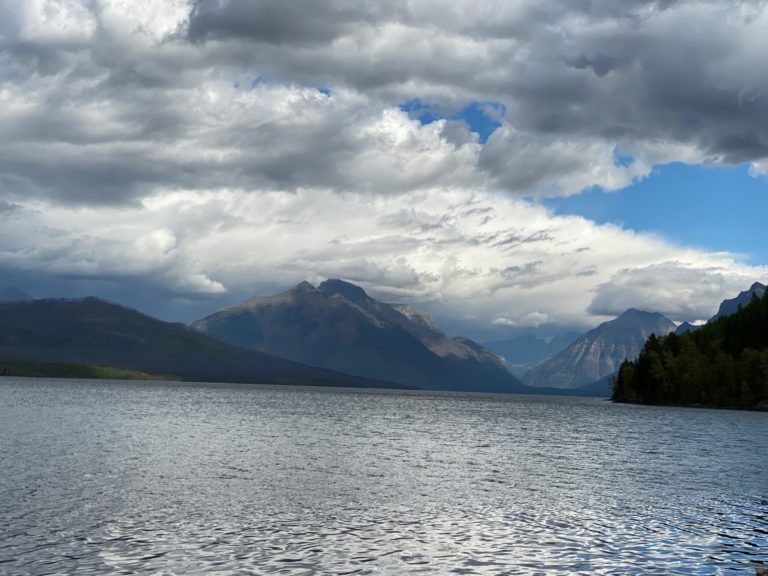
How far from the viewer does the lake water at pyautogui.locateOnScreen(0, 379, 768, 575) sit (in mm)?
36562

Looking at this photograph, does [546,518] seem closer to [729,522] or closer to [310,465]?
[729,522]

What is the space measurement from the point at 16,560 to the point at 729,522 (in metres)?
45.2

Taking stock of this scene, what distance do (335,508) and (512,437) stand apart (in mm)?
90731

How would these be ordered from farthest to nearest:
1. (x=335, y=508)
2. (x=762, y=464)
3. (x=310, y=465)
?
(x=762, y=464) → (x=310, y=465) → (x=335, y=508)

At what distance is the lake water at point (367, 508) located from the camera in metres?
36.6

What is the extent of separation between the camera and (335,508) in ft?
171

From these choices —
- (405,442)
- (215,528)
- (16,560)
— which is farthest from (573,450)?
(16,560)

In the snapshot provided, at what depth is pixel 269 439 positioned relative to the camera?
113m

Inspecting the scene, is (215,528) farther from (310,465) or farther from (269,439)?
(269,439)

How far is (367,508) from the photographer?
5225cm

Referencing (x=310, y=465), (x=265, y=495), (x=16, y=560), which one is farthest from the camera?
(x=310, y=465)

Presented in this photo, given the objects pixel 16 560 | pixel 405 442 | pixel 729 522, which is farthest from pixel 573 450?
pixel 16 560

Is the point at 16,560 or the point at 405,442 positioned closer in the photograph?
the point at 16,560

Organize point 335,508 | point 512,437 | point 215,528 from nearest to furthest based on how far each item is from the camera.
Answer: point 215,528 → point 335,508 → point 512,437
